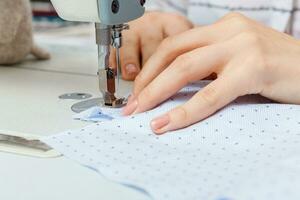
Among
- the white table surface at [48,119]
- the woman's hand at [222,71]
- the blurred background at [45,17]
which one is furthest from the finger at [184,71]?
the blurred background at [45,17]

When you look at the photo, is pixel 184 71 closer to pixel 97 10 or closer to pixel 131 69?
pixel 97 10

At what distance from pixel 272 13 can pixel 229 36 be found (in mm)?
468

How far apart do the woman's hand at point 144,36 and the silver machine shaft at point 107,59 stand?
201 millimetres

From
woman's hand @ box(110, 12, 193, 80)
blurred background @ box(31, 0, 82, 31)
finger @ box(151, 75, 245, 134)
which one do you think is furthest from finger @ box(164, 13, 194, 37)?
blurred background @ box(31, 0, 82, 31)

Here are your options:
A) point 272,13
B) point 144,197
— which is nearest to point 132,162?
point 144,197

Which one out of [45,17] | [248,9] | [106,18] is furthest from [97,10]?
[45,17]

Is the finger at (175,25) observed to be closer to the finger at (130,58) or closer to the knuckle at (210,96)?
the finger at (130,58)

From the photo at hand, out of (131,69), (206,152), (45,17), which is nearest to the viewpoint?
(206,152)

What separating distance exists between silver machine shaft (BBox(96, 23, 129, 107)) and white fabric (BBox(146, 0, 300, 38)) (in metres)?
0.49

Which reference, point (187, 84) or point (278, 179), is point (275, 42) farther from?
point (278, 179)

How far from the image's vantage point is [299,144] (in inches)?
22.2

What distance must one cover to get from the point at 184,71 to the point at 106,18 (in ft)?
0.39

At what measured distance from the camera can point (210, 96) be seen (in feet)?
2.10

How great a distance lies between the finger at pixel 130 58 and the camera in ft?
3.17
